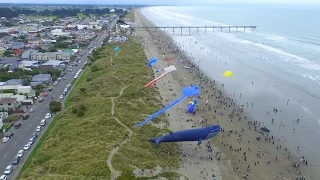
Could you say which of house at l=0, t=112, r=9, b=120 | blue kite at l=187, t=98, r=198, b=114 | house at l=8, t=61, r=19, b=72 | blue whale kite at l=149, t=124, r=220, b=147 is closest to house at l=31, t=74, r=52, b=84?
house at l=8, t=61, r=19, b=72

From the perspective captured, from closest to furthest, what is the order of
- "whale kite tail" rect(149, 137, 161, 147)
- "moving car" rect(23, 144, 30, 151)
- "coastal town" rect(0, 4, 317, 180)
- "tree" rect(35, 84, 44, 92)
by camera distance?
"coastal town" rect(0, 4, 317, 180)
"whale kite tail" rect(149, 137, 161, 147)
"moving car" rect(23, 144, 30, 151)
"tree" rect(35, 84, 44, 92)

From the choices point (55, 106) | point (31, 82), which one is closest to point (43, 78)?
A: point (31, 82)

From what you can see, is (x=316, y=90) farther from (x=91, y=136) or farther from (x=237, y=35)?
(x=237, y=35)

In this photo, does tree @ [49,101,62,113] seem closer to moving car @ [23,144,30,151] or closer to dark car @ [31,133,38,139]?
dark car @ [31,133,38,139]

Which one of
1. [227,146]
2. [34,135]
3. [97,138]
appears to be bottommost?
[227,146]

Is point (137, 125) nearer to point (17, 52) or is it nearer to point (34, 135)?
point (34, 135)

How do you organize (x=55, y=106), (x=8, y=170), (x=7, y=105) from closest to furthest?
(x=8, y=170)
(x=55, y=106)
(x=7, y=105)
